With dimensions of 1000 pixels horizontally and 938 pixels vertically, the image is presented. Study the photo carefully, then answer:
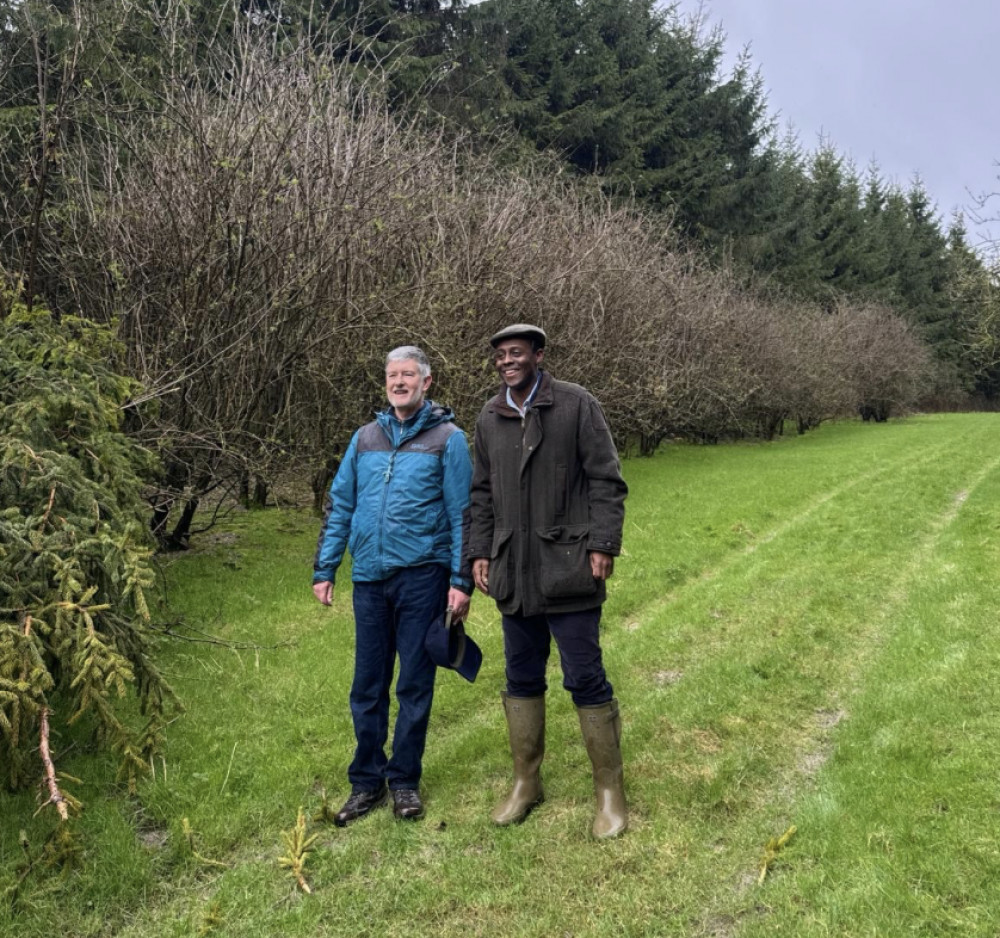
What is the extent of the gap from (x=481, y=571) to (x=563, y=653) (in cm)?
50

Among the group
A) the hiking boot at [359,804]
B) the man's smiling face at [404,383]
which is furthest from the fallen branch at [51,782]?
the man's smiling face at [404,383]

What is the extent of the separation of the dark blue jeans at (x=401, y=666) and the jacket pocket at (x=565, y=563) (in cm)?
55

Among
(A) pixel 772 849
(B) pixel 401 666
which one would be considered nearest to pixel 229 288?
(B) pixel 401 666

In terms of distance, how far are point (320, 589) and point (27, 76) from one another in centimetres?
1010

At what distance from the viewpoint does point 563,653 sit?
127 inches

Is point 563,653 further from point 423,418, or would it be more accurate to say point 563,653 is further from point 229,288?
point 229,288

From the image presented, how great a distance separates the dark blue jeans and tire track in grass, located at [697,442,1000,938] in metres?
1.42

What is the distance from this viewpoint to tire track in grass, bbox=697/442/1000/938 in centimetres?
275

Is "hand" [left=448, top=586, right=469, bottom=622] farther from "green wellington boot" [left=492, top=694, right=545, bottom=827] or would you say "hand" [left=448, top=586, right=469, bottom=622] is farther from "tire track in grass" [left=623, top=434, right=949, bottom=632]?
"tire track in grass" [left=623, top=434, right=949, bottom=632]

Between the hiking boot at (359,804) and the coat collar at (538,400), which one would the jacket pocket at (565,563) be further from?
the hiking boot at (359,804)

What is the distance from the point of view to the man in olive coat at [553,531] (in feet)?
10.4

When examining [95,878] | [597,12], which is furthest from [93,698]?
[597,12]

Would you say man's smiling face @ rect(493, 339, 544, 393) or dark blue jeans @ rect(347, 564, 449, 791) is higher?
man's smiling face @ rect(493, 339, 544, 393)

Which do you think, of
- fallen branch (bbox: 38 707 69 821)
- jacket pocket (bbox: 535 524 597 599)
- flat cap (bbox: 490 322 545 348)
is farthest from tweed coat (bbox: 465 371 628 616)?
fallen branch (bbox: 38 707 69 821)
